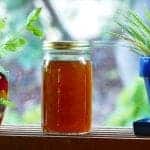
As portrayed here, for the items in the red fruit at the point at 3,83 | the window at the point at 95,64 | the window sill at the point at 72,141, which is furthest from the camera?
the window at the point at 95,64

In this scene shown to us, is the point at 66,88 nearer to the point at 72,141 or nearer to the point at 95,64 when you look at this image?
the point at 72,141

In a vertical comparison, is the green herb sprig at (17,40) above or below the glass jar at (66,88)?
above

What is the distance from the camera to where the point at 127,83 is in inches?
51.8

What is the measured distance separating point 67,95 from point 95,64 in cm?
26

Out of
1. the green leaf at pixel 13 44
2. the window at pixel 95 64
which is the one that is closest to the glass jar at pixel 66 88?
the green leaf at pixel 13 44

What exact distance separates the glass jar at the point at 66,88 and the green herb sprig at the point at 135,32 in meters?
0.13

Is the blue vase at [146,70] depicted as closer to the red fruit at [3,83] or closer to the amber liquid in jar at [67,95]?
the amber liquid in jar at [67,95]

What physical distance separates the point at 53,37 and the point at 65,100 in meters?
0.30

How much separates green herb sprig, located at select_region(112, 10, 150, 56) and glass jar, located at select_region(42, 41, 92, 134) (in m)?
0.13

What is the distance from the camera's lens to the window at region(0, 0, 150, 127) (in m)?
1.30

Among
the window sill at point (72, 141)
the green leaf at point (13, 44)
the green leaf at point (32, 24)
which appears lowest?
the window sill at point (72, 141)

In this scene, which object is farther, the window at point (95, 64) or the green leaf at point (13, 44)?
the window at point (95, 64)

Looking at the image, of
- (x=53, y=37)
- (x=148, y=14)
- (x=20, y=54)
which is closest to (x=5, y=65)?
(x=20, y=54)

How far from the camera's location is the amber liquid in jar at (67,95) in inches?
42.6
